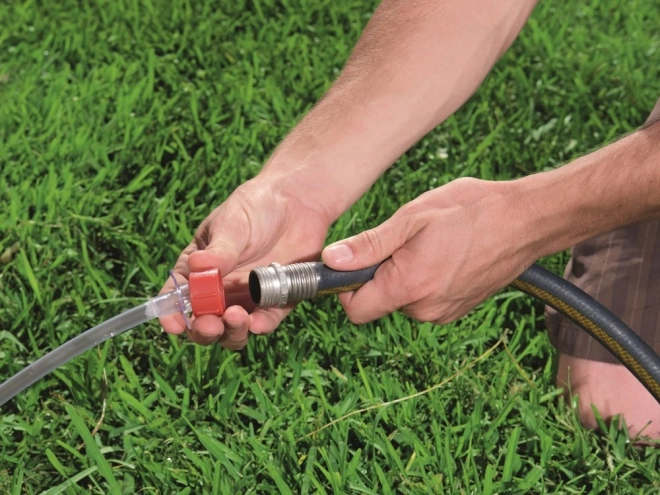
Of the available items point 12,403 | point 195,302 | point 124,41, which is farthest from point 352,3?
point 195,302

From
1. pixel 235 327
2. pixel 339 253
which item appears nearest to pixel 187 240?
pixel 235 327

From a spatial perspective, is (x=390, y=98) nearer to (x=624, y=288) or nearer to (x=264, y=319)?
(x=264, y=319)

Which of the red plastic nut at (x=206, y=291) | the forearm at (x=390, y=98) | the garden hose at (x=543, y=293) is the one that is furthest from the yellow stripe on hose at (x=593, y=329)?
the red plastic nut at (x=206, y=291)

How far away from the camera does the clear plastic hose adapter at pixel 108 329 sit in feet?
5.24

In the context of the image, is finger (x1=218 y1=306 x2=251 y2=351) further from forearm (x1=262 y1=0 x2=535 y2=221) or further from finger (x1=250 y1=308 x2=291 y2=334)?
forearm (x1=262 y1=0 x2=535 y2=221)

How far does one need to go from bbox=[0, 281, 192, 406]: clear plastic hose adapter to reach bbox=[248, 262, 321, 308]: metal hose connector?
0.12 m

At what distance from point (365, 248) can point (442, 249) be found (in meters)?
0.14

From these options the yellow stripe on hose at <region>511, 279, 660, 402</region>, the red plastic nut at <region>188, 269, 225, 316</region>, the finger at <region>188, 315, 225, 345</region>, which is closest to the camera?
the red plastic nut at <region>188, 269, 225, 316</region>

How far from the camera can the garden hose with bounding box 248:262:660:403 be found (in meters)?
1.56

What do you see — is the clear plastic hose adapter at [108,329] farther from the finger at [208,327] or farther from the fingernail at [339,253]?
the fingernail at [339,253]

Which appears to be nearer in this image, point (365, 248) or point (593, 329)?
point (365, 248)

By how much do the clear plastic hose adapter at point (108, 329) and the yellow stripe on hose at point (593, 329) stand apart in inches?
24.2

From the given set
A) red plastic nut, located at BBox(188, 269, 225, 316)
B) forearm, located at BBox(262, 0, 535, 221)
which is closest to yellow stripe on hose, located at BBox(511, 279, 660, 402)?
forearm, located at BBox(262, 0, 535, 221)

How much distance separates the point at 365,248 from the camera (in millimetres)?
1663
